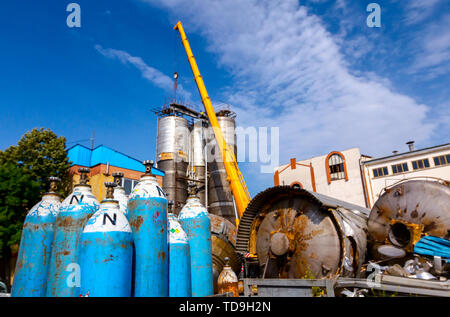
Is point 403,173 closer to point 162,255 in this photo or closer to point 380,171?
point 380,171

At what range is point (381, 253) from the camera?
29.6 feet

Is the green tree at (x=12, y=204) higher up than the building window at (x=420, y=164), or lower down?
lower down

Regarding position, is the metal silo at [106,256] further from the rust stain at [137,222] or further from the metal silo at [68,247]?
the metal silo at [68,247]

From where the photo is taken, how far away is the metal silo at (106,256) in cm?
503

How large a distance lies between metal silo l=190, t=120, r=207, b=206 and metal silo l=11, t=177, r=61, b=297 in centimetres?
2474

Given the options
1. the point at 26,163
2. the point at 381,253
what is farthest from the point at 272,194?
the point at 26,163

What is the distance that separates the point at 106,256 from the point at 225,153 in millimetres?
22712

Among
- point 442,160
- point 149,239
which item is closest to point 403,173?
point 442,160

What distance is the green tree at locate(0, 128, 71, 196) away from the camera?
69.9 ft

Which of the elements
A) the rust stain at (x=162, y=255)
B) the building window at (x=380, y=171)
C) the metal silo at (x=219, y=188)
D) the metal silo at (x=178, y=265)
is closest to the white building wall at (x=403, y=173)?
the building window at (x=380, y=171)

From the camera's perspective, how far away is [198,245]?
27.0 ft

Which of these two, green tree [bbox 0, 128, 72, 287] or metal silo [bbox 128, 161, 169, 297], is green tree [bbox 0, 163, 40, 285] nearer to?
green tree [bbox 0, 128, 72, 287]

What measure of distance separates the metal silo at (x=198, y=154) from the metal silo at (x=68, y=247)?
25.1 metres

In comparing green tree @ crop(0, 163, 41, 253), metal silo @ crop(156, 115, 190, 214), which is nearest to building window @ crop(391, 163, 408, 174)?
metal silo @ crop(156, 115, 190, 214)
